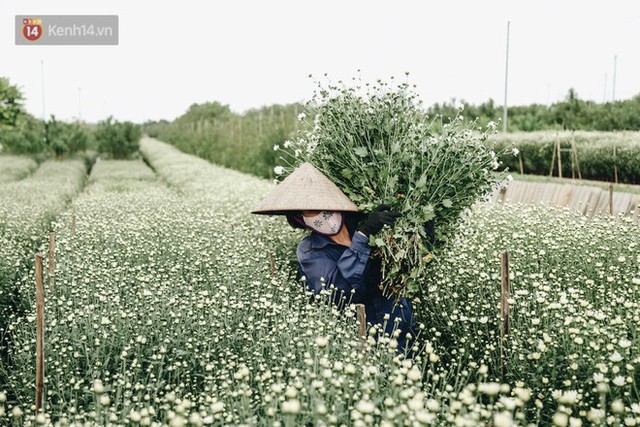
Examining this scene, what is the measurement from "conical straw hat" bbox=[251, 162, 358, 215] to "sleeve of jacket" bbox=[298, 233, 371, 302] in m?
0.37

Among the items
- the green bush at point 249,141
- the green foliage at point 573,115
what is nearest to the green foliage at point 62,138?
the green bush at point 249,141

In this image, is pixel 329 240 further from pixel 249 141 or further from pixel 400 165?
pixel 249 141

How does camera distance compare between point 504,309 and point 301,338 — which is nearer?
point 301,338

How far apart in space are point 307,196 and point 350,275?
2.19 feet

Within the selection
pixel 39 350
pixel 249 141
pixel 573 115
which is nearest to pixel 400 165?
pixel 39 350

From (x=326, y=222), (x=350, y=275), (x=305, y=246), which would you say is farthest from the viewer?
(x=305, y=246)

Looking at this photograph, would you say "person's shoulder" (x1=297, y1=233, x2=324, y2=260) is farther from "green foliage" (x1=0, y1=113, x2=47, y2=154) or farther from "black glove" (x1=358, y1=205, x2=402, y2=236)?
"green foliage" (x1=0, y1=113, x2=47, y2=154)

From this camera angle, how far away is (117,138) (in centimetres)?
3619

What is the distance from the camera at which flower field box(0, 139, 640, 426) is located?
2449 mm

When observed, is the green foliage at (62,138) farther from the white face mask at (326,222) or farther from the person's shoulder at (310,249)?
the white face mask at (326,222)

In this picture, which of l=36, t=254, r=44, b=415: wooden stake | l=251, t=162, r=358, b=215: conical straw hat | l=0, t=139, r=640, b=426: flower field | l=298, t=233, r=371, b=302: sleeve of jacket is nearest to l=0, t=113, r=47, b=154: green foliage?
l=0, t=139, r=640, b=426: flower field

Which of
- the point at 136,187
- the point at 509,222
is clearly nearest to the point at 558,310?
the point at 509,222

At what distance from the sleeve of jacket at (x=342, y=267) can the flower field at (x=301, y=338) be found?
0.23m

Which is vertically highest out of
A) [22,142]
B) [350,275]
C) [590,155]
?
[22,142]
